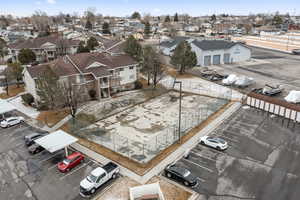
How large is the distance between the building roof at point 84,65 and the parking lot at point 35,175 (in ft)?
50.2

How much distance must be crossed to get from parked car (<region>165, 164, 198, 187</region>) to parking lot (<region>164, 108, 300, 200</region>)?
0.64 m

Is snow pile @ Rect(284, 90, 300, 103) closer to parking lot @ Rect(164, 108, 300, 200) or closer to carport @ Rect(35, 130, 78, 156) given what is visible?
parking lot @ Rect(164, 108, 300, 200)

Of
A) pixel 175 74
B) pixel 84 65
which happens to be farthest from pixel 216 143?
pixel 175 74

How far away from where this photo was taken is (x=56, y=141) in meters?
24.9

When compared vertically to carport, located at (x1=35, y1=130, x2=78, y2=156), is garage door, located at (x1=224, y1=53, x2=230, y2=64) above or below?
above

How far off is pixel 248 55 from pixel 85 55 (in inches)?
1953

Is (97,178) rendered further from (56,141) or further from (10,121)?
(10,121)

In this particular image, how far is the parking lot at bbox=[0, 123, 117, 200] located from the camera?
63.8 feet

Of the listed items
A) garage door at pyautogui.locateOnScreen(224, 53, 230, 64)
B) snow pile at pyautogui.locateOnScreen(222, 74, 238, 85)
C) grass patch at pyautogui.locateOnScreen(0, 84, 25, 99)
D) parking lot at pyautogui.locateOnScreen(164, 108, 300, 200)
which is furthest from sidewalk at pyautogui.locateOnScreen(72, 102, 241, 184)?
garage door at pyautogui.locateOnScreen(224, 53, 230, 64)

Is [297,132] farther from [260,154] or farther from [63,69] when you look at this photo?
[63,69]

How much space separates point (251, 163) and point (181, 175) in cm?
783

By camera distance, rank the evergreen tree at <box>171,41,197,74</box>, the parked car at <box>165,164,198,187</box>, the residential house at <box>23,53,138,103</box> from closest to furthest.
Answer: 1. the parked car at <box>165,164,198,187</box>
2. the residential house at <box>23,53,138,103</box>
3. the evergreen tree at <box>171,41,197,74</box>

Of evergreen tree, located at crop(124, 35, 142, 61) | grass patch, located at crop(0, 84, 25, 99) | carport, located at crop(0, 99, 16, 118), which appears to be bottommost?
grass patch, located at crop(0, 84, 25, 99)

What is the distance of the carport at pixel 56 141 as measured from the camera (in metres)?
23.8
